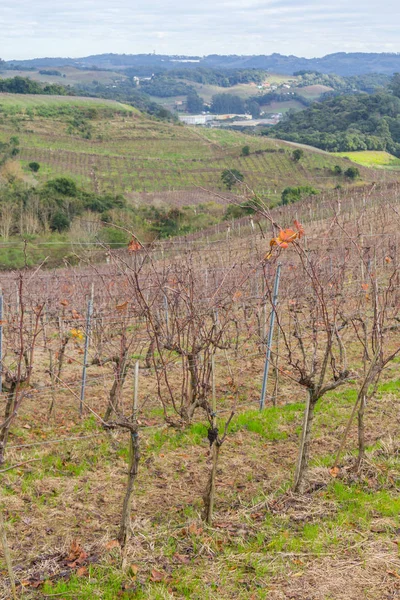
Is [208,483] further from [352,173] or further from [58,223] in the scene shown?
[352,173]

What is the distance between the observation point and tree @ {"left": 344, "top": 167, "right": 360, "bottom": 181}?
4069 centimetres

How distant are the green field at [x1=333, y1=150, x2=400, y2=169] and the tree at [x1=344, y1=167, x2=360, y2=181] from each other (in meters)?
7.48

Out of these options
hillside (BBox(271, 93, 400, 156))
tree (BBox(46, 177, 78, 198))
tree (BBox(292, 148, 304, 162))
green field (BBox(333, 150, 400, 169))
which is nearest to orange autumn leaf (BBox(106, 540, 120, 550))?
tree (BBox(46, 177, 78, 198))

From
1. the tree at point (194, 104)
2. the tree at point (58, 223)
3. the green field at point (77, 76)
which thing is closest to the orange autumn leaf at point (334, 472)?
the tree at point (58, 223)

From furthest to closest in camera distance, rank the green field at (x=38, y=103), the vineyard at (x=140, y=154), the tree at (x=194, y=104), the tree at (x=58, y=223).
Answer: the tree at (x=194, y=104) < the green field at (x=38, y=103) < the vineyard at (x=140, y=154) < the tree at (x=58, y=223)

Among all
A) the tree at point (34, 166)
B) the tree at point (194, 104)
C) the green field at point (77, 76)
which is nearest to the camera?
the tree at point (34, 166)

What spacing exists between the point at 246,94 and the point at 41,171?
100m

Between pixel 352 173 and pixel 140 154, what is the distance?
19.0 metres

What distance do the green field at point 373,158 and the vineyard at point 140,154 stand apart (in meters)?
2.76

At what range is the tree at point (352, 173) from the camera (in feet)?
133

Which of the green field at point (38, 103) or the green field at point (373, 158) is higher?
the green field at point (38, 103)

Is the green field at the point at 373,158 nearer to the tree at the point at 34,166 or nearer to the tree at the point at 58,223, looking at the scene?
the tree at the point at 34,166

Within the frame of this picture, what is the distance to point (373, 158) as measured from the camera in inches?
2019

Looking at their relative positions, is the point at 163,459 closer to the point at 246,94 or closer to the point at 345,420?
the point at 345,420
